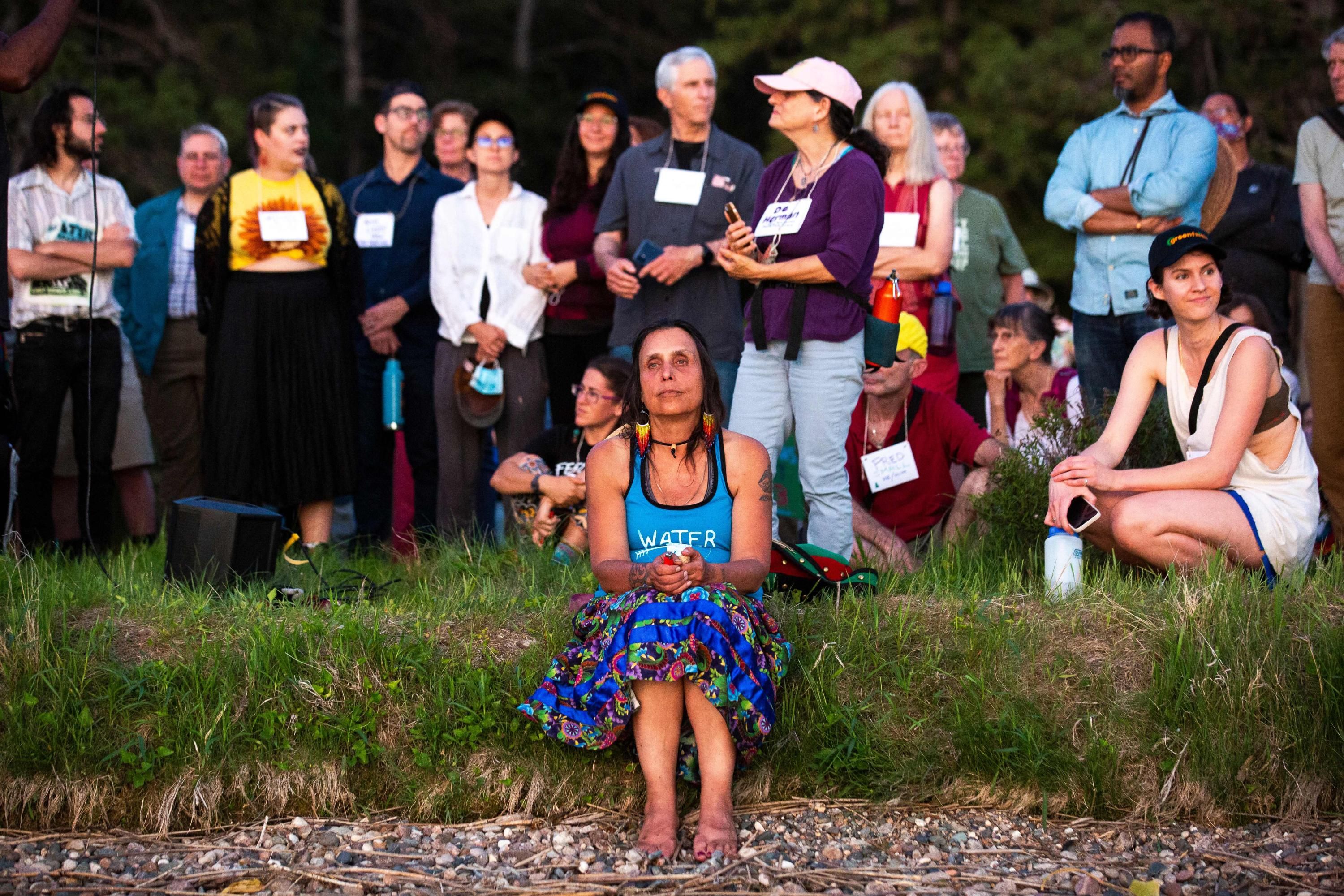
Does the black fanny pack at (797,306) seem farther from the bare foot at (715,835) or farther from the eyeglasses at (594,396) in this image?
the bare foot at (715,835)

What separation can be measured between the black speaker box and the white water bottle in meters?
2.78

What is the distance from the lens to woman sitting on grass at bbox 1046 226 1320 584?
4805 mm

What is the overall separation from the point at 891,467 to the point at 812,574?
1.50 m

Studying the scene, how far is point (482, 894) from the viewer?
143 inches

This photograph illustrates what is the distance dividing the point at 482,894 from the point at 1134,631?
6.92 feet

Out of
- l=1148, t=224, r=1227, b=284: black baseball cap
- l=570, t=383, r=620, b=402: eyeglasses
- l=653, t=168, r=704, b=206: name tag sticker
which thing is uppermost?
l=653, t=168, r=704, b=206: name tag sticker

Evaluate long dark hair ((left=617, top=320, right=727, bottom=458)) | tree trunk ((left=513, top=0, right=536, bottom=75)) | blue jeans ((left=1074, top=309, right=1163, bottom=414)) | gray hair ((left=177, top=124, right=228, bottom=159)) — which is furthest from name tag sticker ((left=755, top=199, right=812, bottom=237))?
tree trunk ((left=513, top=0, right=536, bottom=75))

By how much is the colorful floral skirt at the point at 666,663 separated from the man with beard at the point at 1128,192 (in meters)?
2.71

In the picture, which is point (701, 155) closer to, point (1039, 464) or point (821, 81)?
point (821, 81)

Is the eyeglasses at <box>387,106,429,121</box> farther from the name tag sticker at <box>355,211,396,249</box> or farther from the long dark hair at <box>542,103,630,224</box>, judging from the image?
the long dark hair at <box>542,103,630,224</box>

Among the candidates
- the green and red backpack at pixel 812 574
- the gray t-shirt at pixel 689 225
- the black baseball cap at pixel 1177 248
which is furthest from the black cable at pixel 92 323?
the black baseball cap at pixel 1177 248

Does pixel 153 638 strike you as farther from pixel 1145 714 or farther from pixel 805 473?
pixel 1145 714

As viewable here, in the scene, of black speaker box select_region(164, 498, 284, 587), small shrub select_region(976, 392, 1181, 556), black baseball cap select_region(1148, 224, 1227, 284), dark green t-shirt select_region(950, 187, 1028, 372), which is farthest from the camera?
dark green t-shirt select_region(950, 187, 1028, 372)

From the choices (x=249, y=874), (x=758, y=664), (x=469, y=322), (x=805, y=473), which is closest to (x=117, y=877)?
(x=249, y=874)
